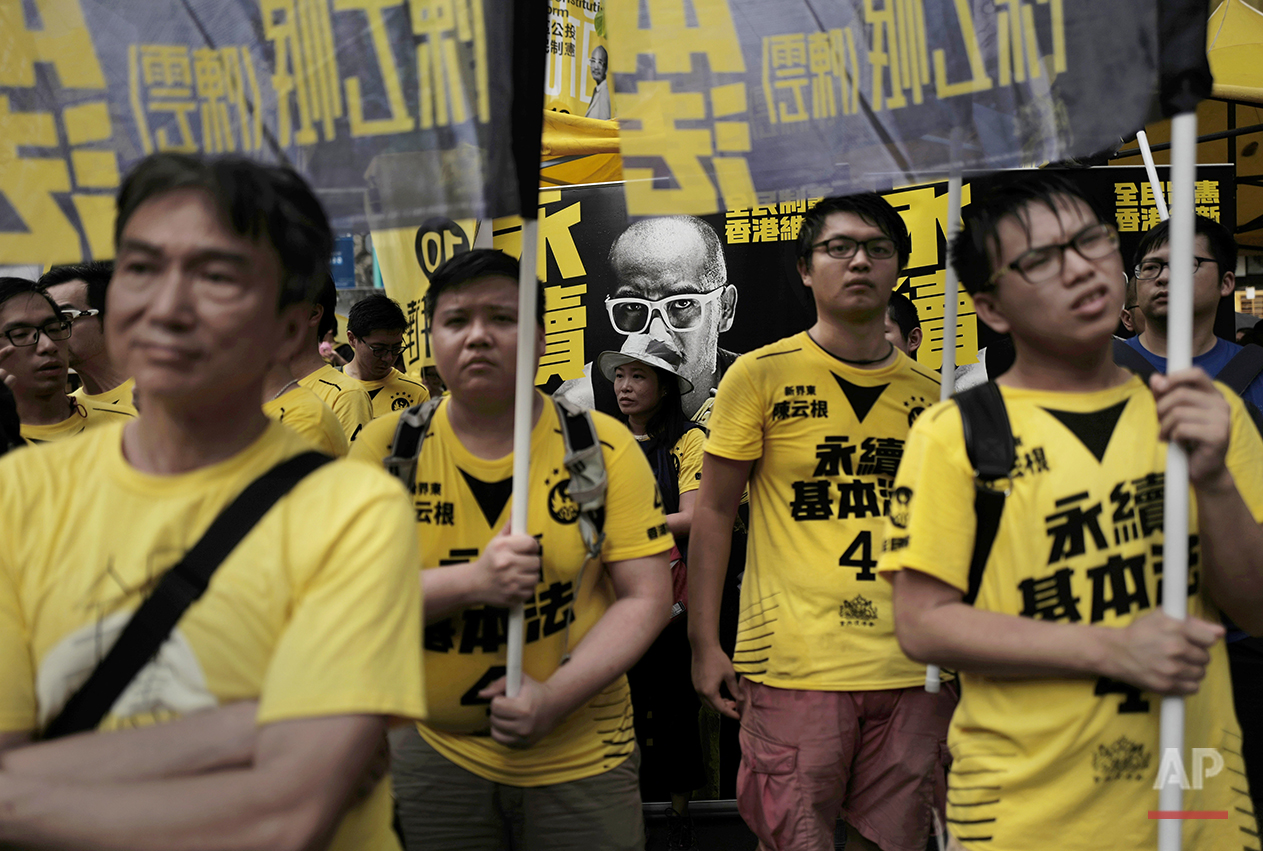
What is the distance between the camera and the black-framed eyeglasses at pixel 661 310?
6227mm

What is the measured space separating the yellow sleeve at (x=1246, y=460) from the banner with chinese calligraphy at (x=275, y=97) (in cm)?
154

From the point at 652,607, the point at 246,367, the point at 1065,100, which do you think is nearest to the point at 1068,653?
the point at 652,607

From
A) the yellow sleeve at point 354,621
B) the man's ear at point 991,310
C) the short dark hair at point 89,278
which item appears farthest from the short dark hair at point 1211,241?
the short dark hair at point 89,278

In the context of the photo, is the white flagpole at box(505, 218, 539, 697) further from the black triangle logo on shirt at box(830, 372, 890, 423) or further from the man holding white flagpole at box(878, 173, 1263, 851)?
the black triangle logo on shirt at box(830, 372, 890, 423)

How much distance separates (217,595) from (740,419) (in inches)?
78.8

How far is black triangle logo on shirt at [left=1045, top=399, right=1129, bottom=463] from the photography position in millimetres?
A: 1938

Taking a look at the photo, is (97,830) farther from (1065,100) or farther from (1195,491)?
(1065,100)

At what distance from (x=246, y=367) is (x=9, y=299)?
9.26 ft

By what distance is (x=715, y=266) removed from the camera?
20.4 feet

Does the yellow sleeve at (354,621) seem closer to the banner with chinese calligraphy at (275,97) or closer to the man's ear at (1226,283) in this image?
the banner with chinese calligraphy at (275,97)

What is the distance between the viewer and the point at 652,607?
253 centimetres

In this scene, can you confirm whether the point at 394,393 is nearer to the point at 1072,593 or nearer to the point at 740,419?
the point at 740,419

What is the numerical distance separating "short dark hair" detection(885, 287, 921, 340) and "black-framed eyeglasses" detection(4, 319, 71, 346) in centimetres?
375

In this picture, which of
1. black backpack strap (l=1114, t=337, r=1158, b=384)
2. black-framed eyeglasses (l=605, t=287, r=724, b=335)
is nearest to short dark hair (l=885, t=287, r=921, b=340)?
black-framed eyeglasses (l=605, t=287, r=724, b=335)
